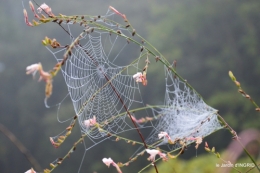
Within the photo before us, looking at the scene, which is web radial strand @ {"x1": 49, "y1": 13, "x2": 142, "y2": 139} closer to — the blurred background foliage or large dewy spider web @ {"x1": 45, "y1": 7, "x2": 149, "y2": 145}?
large dewy spider web @ {"x1": 45, "y1": 7, "x2": 149, "y2": 145}

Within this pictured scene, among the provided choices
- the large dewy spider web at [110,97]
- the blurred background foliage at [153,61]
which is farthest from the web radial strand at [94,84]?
the blurred background foliage at [153,61]

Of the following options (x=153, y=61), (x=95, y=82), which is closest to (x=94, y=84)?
(x=95, y=82)

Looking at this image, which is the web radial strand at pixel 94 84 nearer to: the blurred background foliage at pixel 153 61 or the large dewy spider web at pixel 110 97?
the large dewy spider web at pixel 110 97

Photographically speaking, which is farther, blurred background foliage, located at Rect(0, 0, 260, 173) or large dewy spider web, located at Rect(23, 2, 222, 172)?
blurred background foliage, located at Rect(0, 0, 260, 173)

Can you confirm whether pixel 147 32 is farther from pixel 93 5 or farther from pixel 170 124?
pixel 170 124

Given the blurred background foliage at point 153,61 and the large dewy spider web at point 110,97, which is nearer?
the large dewy spider web at point 110,97

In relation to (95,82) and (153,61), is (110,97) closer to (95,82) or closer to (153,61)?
(95,82)

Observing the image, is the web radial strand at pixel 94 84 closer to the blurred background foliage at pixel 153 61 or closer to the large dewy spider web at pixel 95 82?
the large dewy spider web at pixel 95 82

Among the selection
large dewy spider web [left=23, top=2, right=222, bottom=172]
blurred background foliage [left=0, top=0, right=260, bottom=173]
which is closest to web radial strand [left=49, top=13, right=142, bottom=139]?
large dewy spider web [left=23, top=2, right=222, bottom=172]
